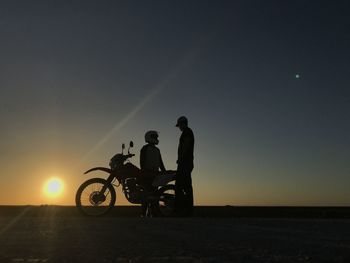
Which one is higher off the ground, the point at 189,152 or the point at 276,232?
the point at 189,152

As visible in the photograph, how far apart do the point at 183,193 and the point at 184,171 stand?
540 millimetres

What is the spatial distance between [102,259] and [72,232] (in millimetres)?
2663

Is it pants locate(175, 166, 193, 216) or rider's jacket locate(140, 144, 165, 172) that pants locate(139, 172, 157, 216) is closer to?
rider's jacket locate(140, 144, 165, 172)

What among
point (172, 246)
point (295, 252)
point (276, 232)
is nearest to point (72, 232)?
point (172, 246)

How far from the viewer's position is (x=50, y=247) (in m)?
6.66

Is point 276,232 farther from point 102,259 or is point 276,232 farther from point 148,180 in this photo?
point 148,180

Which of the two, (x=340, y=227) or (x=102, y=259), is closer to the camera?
(x=102, y=259)

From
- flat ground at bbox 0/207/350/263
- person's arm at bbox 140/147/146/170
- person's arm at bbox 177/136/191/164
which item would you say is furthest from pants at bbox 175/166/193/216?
flat ground at bbox 0/207/350/263

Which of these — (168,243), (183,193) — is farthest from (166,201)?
(168,243)

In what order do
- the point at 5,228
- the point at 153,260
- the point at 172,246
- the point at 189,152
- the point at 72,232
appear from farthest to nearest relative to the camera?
the point at 189,152 < the point at 5,228 < the point at 72,232 < the point at 172,246 < the point at 153,260

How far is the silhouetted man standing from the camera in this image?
14766 mm

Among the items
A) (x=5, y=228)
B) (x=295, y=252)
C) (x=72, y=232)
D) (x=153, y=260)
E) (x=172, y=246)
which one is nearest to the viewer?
(x=153, y=260)

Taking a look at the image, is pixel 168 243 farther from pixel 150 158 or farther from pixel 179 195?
pixel 150 158

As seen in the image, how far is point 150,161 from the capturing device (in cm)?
1534
